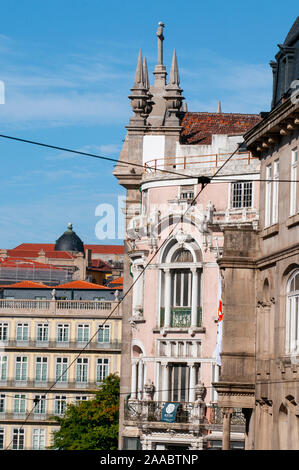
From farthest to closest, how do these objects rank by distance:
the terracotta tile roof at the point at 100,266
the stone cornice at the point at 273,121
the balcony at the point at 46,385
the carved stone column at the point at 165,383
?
the terracotta tile roof at the point at 100,266 < the balcony at the point at 46,385 < the carved stone column at the point at 165,383 < the stone cornice at the point at 273,121

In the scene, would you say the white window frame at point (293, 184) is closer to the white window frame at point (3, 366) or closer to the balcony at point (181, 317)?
the balcony at point (181, 317)

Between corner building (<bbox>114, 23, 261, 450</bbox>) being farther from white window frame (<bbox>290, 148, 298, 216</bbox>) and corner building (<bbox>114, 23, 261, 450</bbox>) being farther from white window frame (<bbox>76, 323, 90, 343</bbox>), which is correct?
white window frame (<bbox>76, 323, 90, 343</bbox>)

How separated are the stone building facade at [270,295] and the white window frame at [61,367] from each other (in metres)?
72.8

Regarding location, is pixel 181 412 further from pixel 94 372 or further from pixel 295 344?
pixel 94 372

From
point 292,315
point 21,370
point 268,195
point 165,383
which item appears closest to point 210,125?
point 165,383

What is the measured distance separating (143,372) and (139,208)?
27.4ft

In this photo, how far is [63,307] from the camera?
11725cm

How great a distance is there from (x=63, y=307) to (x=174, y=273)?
50.3 metres

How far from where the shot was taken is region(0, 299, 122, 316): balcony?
382 feet

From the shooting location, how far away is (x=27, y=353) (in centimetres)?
11575

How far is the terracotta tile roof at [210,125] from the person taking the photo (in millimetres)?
73625

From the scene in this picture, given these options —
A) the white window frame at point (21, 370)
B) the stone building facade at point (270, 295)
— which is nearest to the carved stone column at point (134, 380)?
the stone building facade at point (270, 295)

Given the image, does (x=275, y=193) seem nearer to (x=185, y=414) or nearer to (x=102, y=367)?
(x=185, y=414)

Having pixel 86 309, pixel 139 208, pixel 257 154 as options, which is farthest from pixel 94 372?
pixel 257 154
